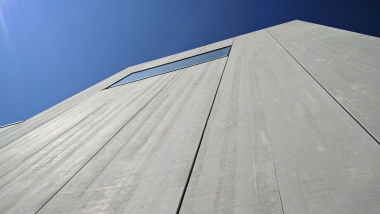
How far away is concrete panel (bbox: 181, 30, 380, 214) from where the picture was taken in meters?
0.83

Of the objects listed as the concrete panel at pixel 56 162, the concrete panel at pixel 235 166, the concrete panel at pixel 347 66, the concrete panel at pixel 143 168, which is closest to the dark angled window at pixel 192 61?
the concrete panel at pixel 347 66

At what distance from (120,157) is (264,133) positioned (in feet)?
4.02

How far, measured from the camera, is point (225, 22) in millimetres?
10812

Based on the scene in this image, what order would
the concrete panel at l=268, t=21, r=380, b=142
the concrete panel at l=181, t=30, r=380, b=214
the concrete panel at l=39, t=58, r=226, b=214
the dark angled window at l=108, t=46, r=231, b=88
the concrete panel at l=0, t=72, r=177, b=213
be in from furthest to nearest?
1. the dark angled window at l=108, t=46, r=231, b=88
2. the concrete panel at l=0, t=72, r=177, b=213
3. the concrete panel at l=268, t=21, r=380, b=142
4. the concrete panel at l=39, t=58, r=226, b=214
5. the concrete panel at l=181, t=30, r=380, b=214

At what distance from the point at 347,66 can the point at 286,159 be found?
1654 mm

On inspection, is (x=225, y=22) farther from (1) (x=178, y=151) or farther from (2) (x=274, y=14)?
(1) (x=178, y=151)

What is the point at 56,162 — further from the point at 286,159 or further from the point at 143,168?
the point at 286,159

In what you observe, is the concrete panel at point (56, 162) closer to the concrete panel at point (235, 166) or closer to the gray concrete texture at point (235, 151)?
the gray concrete texture at point (235, 151)

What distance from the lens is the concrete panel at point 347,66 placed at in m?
1.35

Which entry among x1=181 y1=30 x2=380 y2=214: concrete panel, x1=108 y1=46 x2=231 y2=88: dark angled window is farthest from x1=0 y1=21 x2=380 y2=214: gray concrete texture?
x1=108 y1=46 x2=231 y2=88: dark angled window

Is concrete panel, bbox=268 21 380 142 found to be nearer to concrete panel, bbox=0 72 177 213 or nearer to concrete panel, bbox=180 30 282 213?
concrete panel, bbox=180 30 282 213

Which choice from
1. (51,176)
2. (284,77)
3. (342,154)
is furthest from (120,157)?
(284,77)

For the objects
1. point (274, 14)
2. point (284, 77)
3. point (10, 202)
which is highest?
point (274, 14)

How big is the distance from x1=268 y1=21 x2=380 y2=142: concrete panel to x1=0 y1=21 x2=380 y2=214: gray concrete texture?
0.01m
